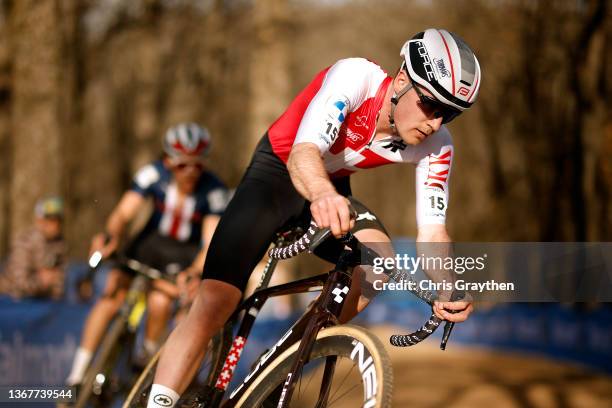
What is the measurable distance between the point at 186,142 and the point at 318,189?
369cm

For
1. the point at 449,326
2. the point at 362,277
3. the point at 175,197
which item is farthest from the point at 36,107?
the point at 449,326

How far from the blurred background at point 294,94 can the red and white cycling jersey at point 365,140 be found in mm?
6285

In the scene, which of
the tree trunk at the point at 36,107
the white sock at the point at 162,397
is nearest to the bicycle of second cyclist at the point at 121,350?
the white sock at the point at 162,397

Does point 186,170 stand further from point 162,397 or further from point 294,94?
point 294,94

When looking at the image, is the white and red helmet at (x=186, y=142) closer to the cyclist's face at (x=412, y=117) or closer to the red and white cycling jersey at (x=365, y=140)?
the red and white cycling jersey at (x=365, y=140)

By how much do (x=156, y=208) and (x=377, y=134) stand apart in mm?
3903

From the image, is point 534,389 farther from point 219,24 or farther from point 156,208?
point 219,24

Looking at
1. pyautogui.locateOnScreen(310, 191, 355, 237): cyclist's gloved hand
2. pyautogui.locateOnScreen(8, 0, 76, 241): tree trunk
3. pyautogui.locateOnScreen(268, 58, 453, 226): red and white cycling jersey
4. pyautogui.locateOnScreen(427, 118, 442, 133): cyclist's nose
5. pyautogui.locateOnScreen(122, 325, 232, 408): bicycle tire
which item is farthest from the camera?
pyautogui.locateOnScreen(8, 0, 76, 241): tree trunk

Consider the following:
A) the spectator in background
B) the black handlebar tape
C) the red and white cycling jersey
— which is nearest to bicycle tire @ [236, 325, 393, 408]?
the black handlebar tape

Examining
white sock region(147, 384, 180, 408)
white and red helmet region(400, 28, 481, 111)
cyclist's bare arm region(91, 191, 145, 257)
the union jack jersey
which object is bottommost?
white sock region(147, 384, 180, 408)

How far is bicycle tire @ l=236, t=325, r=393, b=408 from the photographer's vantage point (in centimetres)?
328

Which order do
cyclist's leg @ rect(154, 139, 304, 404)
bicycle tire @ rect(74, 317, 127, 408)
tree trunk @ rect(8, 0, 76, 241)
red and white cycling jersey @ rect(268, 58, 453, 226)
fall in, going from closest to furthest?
1. red and white cycling jersey @ rect(268, 58, 453, 226)
2. cyclist's leg @ rect(154, 139, 304, 404)
3. bicycle tire @ rect(74, 317, 127, 408)
4. tree trunk @ rect(8, 0, 76, 241)

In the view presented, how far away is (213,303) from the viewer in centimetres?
420

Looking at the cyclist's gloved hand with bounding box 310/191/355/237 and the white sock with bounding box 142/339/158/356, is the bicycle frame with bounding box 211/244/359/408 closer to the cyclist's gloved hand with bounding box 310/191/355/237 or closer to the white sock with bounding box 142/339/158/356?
the cyclist's gloved hand with bounding box 310/191/355/237
